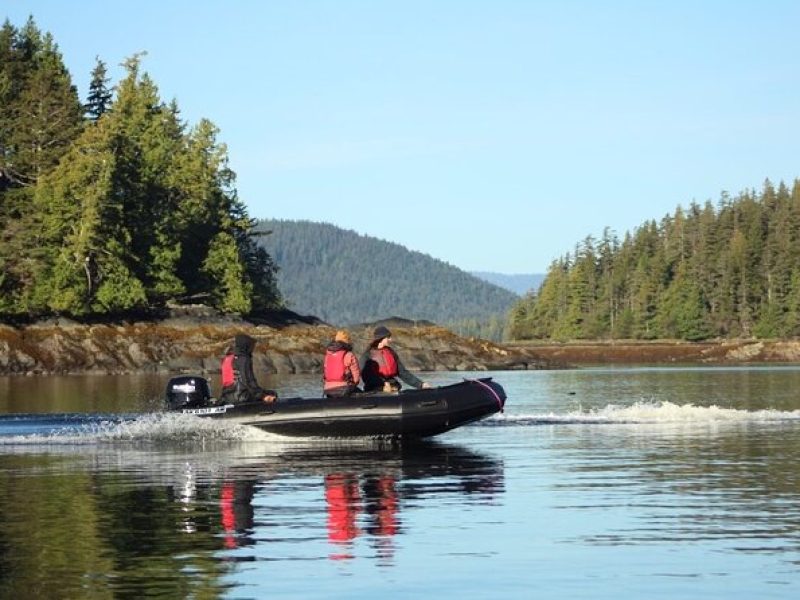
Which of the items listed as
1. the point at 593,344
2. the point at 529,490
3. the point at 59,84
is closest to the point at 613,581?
the point at 529,490

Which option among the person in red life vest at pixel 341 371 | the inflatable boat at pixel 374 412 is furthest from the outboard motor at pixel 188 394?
the person in red life vest at pixel 341 371

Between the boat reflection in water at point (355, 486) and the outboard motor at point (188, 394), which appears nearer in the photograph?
the boat reflection in water at point (355, 486)

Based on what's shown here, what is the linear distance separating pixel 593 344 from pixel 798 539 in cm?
15224

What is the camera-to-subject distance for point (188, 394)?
105ft

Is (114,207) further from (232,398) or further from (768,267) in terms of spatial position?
(768,267)

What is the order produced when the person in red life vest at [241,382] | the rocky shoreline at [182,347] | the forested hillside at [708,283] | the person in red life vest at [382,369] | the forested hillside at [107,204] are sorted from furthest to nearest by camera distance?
1. the forested hillside at [708,283]
2. the forested hillside at [107,204]
3. the rocky shoreline at [182,347]
4. the person in red life vest at [241,382]
5. the person in red life vest at [382,369]

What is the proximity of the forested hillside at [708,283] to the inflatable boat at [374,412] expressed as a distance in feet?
447

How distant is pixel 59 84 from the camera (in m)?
115

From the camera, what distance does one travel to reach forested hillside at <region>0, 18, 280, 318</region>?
3802 inches

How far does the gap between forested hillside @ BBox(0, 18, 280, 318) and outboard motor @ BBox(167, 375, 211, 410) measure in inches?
2504

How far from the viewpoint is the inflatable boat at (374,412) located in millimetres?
29500

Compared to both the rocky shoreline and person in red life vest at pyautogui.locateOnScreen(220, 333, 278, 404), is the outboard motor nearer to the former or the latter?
person in red life vest at pyautogui.locateOnScreen(220, 333, 278, 404)

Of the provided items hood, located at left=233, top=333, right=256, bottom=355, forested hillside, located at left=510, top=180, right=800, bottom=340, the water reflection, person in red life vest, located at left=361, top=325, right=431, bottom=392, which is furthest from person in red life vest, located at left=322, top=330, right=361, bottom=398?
forested hillside, located at left=510, top=180, right=800, bottom=340

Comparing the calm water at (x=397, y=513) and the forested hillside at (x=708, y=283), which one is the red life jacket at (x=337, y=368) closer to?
the calm water at (x=397, y=513)
